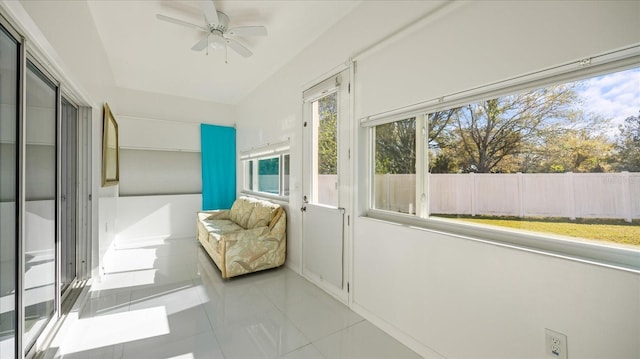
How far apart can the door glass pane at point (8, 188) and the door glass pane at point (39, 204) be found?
0.67ft

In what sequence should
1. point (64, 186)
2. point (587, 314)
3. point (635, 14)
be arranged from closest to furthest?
point (635, 14) → point (587, 314) → point (64, 186)

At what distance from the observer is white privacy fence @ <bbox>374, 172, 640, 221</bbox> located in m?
1.17

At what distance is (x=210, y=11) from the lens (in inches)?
89.4

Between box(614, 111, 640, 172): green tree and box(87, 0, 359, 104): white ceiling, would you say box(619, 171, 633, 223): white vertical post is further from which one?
box(87, 0, 359, 104): white ceiling

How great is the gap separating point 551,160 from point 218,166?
545 cm

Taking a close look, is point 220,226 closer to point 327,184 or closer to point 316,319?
point 327,184

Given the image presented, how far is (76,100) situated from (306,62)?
2414 mm

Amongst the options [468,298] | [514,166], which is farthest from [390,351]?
[514,166]

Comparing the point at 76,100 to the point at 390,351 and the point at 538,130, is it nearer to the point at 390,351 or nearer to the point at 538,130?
the point at 390,351

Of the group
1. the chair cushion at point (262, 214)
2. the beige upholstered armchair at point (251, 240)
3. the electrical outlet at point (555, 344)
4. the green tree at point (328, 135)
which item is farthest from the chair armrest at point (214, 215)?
the electrical outlet at point (555, 344)

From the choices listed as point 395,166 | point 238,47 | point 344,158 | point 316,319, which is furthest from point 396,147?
point 238,47

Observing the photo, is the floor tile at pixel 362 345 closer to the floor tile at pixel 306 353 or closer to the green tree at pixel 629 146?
the floor tile at pixel 306 353

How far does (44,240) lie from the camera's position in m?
1.78

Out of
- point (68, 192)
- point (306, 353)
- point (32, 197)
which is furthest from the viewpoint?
point (68, 192)
